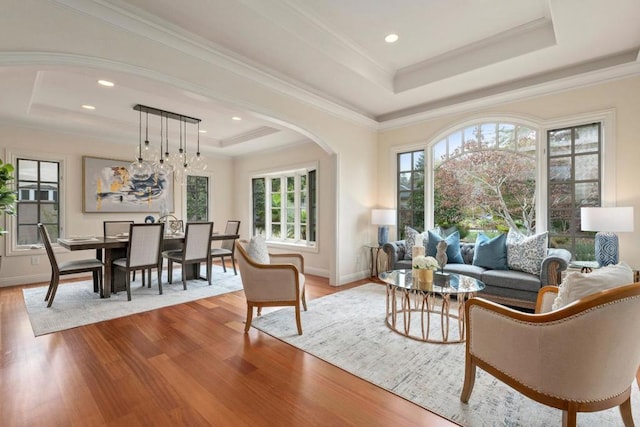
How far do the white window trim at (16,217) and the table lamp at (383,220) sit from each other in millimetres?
5258

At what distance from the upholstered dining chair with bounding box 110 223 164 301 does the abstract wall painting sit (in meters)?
1.14

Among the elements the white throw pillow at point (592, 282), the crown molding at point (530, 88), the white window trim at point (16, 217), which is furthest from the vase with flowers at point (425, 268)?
the white window trim at point (16, 217)

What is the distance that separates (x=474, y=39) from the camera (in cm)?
329

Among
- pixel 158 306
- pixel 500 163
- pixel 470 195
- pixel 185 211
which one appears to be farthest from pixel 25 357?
pixel 500 163

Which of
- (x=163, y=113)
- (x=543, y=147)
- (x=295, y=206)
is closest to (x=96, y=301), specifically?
(x=163, y=113)

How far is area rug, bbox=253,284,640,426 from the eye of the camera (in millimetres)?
1740

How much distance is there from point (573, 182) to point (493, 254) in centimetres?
130

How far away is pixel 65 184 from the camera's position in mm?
5105

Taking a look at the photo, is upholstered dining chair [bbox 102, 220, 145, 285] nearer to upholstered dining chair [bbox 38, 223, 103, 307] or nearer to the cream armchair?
upholstered dining chair [bbox 38, 223, 103, 307]

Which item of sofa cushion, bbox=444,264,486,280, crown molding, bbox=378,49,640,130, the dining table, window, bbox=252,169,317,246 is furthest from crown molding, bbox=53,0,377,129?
sofa cushion, bbox=444,264,486,280

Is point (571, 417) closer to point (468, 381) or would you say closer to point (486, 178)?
point (468, 381)

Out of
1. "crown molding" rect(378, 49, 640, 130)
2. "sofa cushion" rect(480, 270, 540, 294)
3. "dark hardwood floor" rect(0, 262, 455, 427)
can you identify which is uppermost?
"crown molding" rect(378, 49, 640, 130)

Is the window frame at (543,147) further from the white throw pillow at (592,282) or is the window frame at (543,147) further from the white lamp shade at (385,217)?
the white throw pillow at (592,282)

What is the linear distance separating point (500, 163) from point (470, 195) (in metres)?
0.64
